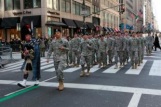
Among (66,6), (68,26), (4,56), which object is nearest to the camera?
(4,56)

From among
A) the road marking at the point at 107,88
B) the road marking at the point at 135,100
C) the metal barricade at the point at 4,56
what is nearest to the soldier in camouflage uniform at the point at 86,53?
the road marking at the point at 107,88

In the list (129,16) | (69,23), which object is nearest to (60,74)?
(69,23)

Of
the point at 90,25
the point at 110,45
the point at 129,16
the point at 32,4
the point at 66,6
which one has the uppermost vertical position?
the point at 129,16

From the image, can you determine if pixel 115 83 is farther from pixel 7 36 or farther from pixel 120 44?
pixel 7 36

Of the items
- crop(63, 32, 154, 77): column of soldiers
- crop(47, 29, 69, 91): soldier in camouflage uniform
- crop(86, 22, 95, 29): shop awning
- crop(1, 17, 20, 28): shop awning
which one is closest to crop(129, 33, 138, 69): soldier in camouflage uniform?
crop(63, 32, 154, 77): column of soldiers

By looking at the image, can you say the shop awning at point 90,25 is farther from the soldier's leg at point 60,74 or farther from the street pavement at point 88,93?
the soldier's leg at point 60,74

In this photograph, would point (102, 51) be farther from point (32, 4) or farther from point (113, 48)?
point (32, 4)

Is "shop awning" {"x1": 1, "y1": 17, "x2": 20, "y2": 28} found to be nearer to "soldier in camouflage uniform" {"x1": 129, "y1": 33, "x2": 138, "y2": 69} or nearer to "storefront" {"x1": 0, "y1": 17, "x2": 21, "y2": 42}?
"storefront" {"x1": 0, "y1": 17, "x2": 21, "y2": 42}

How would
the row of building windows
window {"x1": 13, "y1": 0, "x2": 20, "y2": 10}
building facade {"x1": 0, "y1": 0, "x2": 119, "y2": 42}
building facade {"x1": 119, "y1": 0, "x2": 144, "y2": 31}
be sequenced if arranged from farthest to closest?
building facade {"x1": 119, "y1": 0, "x2": 144, "y2": 31} → window {"x1": 13, "y1": 0, "x2": 20, "y2": 10} → the row of building windows → building facade {"x1": 0, "y1": 0, "x2": 119, "y2": 42}

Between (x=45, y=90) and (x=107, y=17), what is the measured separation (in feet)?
235

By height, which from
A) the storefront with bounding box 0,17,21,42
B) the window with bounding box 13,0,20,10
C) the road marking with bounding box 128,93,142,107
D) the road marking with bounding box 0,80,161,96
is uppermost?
the window with bounding box 13,0,20,10

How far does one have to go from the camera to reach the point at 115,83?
37.6 ft

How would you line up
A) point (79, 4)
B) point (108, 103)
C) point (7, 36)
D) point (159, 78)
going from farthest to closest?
point (79, 4)
point (7, 36)
point (159, 78)
point (108, 103)

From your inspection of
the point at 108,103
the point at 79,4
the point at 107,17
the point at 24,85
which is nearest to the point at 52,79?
Answer: the point at 24,85
